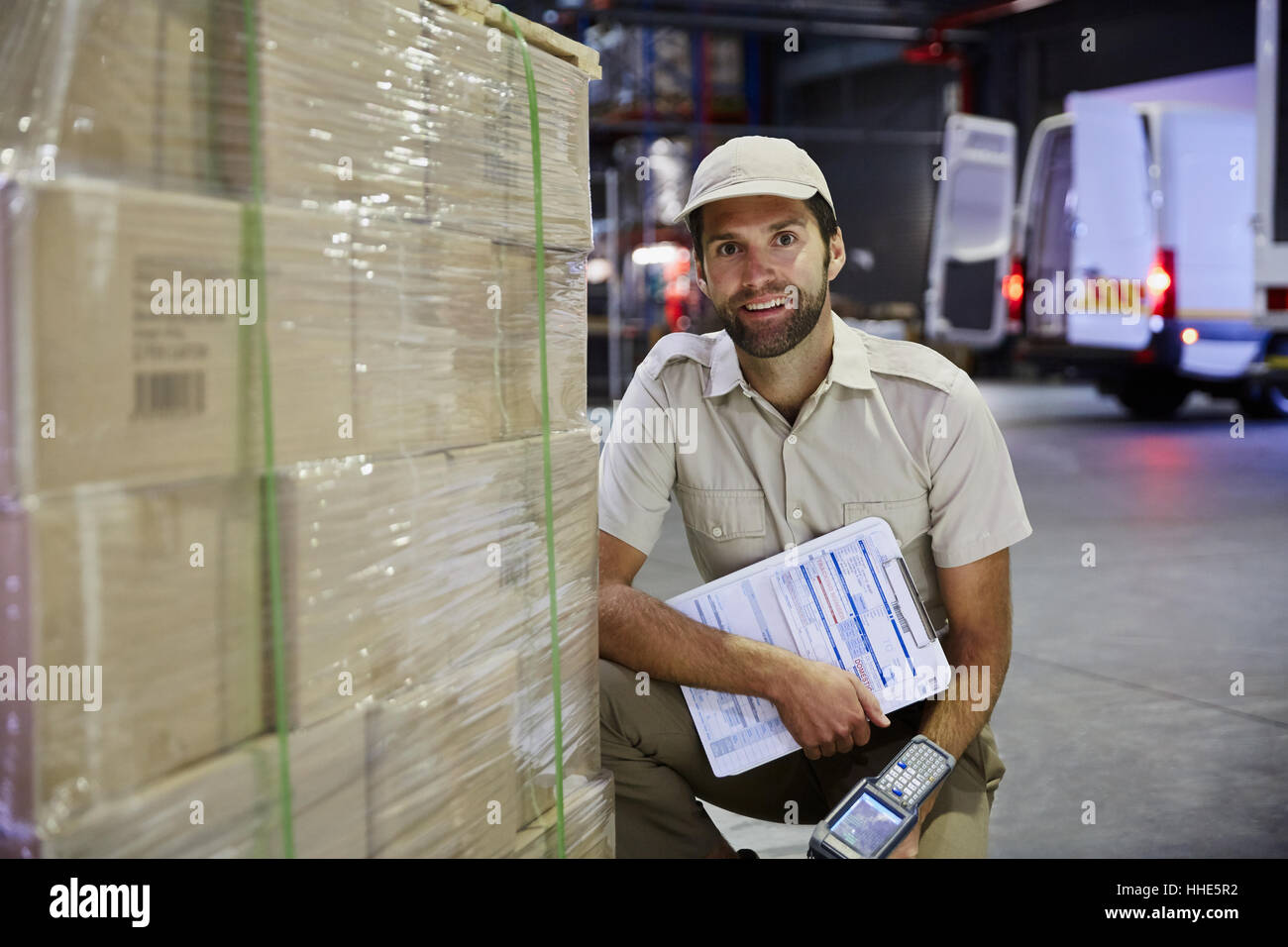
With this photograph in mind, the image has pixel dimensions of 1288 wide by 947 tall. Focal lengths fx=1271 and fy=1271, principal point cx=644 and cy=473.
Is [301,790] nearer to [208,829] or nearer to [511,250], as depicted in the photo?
[208,829]

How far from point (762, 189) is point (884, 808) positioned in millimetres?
973

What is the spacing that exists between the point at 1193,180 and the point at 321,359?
363 inches

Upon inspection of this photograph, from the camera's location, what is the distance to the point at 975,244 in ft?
35.2

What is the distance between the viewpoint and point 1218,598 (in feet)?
14.6

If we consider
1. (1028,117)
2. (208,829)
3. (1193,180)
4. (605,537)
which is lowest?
(208,829)

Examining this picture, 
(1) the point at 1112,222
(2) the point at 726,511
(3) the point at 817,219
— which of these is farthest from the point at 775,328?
(1) the point at 1112,222

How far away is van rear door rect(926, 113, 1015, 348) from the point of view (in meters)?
10.4

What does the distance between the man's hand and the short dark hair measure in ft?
2.44

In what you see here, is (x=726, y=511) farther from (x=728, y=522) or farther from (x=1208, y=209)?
(x=1208, y=209)

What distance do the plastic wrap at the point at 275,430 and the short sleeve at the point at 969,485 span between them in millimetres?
710

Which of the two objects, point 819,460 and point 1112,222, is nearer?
point 819,460

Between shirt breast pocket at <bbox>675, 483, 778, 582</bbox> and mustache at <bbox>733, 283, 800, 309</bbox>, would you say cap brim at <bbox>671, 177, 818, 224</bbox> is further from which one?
shirt breast pocket at <bbox>675, 483, 778, 582</bbox>

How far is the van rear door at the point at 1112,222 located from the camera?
356 inches
